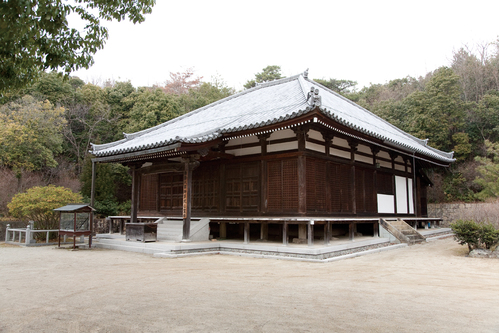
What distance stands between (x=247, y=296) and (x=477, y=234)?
7.96 m

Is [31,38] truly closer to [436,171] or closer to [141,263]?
[141,263]

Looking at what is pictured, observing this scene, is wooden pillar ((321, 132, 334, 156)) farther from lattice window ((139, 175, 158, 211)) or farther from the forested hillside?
the forested hillside

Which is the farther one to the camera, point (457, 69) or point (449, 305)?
point (457, 69)

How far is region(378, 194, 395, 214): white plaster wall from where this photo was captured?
14417 mm

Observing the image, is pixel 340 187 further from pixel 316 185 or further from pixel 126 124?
pixel 126 124

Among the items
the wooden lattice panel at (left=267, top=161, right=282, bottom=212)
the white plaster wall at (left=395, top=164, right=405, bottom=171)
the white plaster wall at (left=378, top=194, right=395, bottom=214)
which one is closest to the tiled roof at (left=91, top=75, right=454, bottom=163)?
the white plaster wall at (left=395, top=164, right=405, bottom=171)

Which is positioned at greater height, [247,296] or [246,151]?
[246,151]

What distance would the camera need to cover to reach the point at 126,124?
89.3ft

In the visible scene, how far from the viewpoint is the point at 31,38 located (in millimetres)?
4008

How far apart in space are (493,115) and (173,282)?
25.9 meters

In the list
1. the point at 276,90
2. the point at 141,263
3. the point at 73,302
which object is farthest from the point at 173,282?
the point at 276,90

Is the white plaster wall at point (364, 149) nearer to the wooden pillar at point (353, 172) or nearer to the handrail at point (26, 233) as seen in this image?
the wooden pillar at point (353, 172)

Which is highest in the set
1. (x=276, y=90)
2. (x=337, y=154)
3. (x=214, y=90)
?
(x=214, y=90)

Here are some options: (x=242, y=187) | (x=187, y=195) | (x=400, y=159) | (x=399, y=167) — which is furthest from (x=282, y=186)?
(x=400, y=159)
